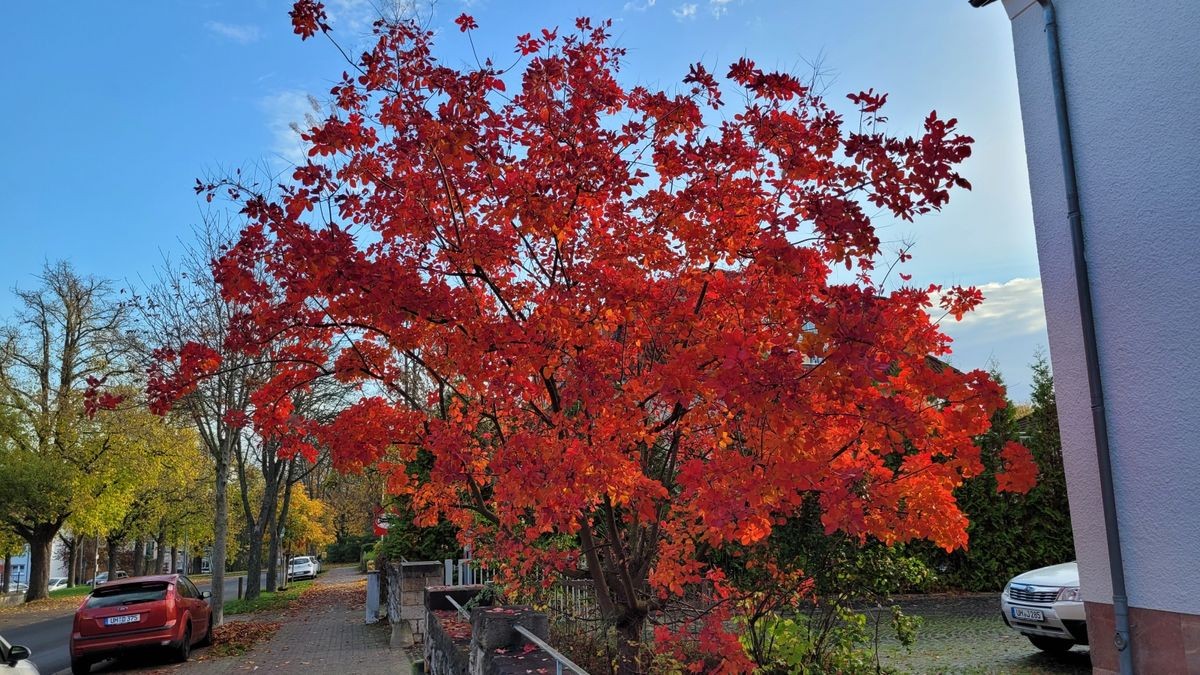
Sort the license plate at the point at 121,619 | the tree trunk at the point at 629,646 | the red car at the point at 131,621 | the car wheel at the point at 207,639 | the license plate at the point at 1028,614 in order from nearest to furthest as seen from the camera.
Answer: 1. the tree trunk at the point at 629,646
2. the license plate at the point at 1028,614
3. the red car at the point at 131,621
4. the license plate at the point at 121,619
5. the car wheel at the point at 207,639

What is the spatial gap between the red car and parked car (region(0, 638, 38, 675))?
4.25 m

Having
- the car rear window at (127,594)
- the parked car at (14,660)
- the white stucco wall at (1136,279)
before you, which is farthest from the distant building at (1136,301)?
the car rear window at (127,594)

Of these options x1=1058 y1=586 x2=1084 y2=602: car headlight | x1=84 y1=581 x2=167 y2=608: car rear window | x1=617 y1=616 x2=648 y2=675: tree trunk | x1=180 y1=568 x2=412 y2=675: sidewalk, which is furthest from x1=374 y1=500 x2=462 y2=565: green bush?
x1=1058 y1=586 x2=1084 y2=602: car headlight

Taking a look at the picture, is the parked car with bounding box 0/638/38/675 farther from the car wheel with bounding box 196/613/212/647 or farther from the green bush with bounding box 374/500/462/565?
the green bush with bounding box 374/500/462/565

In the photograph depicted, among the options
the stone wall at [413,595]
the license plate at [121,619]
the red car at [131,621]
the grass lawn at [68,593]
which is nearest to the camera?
the red car at [131,621]

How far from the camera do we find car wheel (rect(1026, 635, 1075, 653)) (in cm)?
852

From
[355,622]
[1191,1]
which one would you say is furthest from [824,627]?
[355,622]

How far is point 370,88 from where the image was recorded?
5.45 m

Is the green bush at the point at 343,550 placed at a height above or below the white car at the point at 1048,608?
below

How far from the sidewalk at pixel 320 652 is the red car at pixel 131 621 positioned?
509 millimetres

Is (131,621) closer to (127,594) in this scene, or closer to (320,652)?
(127,594)

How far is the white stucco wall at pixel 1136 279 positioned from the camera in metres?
4.23

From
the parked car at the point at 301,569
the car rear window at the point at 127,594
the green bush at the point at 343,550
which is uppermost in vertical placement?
the car rear window at the point at 127,594

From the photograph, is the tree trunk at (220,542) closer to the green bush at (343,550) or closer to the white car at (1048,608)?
the white car at (1048,608)
